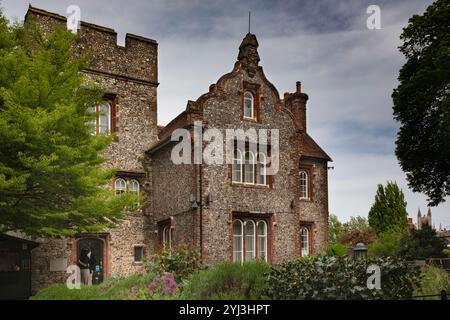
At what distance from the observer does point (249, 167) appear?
24.0m

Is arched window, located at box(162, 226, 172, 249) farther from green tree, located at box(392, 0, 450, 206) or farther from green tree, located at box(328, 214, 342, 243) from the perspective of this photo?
green tree, located at box(328, 214, 342, 243)

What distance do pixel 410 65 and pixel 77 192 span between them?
20550 millimetres

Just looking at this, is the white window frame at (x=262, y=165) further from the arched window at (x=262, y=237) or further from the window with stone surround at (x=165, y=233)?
the window with stone surround at (x=165, y=233)

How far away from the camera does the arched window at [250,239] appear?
2366 centimetres

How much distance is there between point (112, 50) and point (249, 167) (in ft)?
29.0

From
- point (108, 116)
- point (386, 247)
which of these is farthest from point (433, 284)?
point (386, 247)

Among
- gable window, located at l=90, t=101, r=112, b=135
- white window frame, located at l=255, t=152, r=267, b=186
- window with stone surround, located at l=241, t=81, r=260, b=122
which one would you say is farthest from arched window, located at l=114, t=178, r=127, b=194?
window with stone surround, located at l=241, t=81, r=260, b=122

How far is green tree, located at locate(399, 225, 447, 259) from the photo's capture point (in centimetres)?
2780

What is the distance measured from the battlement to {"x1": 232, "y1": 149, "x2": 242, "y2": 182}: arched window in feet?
21.2

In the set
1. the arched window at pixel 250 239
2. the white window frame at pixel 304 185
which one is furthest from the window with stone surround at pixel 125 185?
the white window frame at pixel 304 185

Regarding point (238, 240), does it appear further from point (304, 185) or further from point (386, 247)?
point (386, 247)
